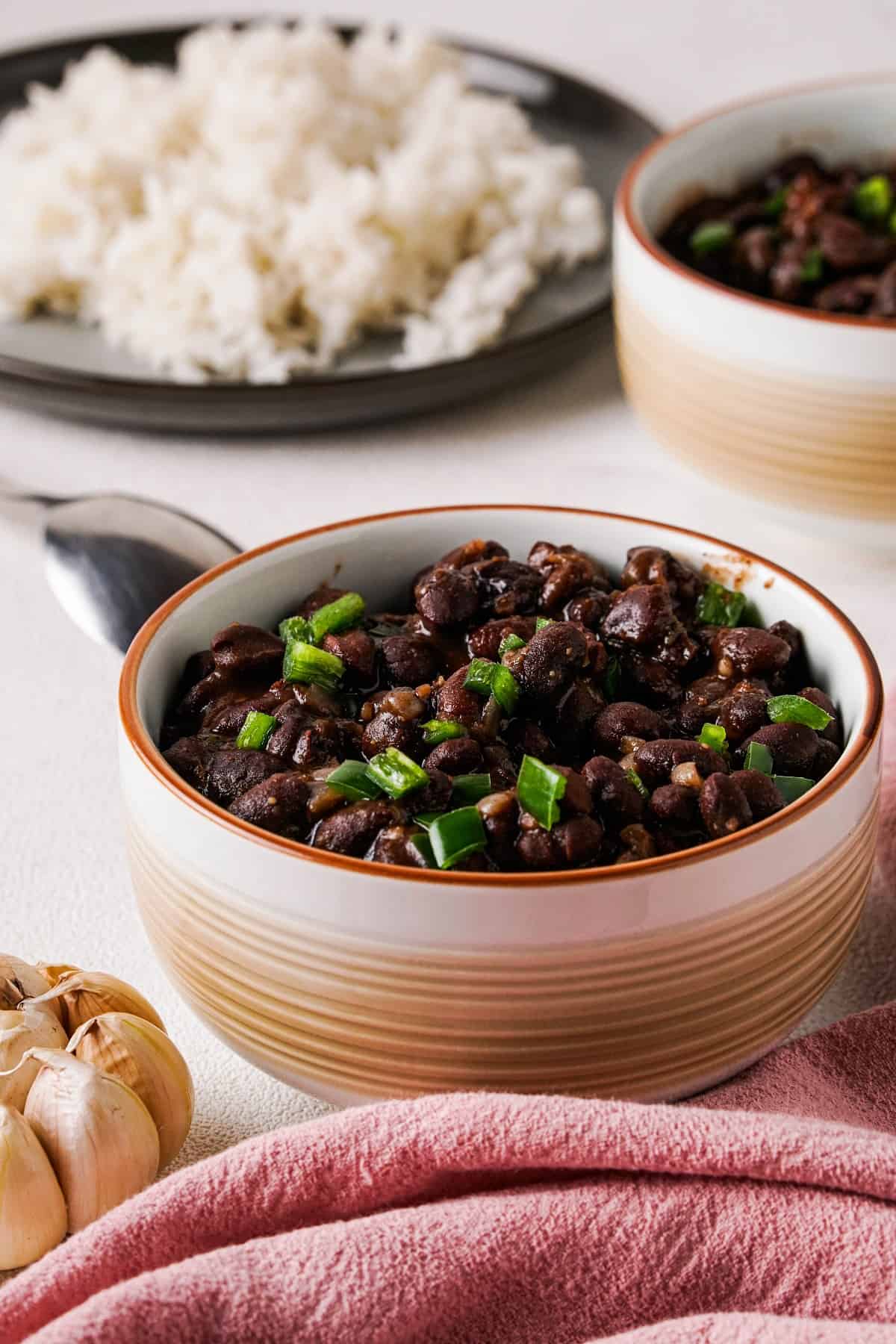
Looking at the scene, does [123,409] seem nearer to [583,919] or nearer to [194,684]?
[194,684]

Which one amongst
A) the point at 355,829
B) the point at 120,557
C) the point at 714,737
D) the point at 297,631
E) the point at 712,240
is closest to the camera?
the point at 355,829

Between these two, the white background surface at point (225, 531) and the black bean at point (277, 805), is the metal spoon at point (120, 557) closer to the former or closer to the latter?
the white background surface at point (225, 531)

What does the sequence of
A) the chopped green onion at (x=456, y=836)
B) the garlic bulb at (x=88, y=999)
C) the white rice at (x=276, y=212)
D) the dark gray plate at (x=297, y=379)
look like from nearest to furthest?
1. the chopped green onion at (x=456, y=836)
2. the garlic bulb at (x=88, y=999)
3. the dark gray plate at (x=297, y=379)
4. the white rice at (x=276, y=212)

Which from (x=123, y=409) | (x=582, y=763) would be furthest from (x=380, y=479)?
(x=582, y=763)

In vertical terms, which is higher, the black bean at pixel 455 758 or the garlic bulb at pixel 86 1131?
the black bean at pixel 455 758

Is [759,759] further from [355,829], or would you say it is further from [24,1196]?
[24,1196]

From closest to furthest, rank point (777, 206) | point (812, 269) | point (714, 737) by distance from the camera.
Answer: point (714, 737)
point (812, 269)
point (777, 206)

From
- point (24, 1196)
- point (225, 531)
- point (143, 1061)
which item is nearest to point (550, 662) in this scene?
point (143, 1061)

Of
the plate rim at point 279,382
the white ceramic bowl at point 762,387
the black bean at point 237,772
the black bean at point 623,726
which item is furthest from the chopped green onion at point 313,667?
the plate rim at point 279,382
